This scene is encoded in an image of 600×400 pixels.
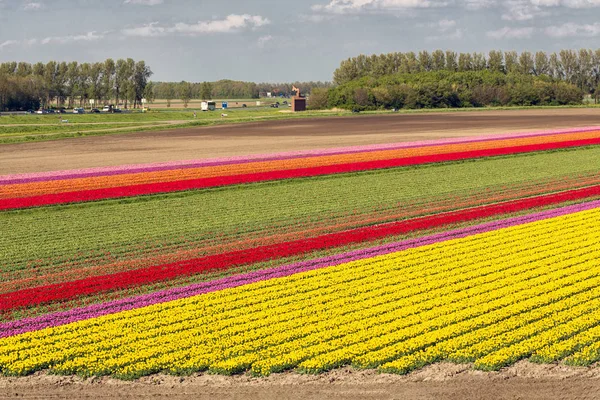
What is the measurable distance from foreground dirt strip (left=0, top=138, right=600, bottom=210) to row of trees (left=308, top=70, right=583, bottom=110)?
287 feet

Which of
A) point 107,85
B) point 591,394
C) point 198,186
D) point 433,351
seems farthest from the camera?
point 107,85

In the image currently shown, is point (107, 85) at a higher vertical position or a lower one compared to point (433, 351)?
higher

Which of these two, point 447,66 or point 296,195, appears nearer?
point 296,195

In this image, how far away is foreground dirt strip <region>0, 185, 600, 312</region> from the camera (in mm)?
19656

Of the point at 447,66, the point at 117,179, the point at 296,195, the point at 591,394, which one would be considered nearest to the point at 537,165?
the point at 296,195

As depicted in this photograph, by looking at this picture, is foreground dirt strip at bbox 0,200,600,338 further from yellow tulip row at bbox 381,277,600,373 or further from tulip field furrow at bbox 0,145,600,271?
yellow tulip row at bbox 381,277,600,373

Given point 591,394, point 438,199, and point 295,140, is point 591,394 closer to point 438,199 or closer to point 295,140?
point 438,199

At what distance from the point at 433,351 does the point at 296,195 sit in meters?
21.1

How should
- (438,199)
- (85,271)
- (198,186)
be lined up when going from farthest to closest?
(198,186) → (438,199) → (85,271)

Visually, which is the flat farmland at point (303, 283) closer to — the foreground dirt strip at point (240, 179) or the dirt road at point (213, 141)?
the foreground dirt strip at point (240, 179)

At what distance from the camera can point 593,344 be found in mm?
15383

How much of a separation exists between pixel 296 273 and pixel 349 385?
24.6 ft

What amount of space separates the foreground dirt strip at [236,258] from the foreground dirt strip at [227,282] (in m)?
1.19

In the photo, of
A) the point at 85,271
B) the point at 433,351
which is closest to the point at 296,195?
the point at 85,271
